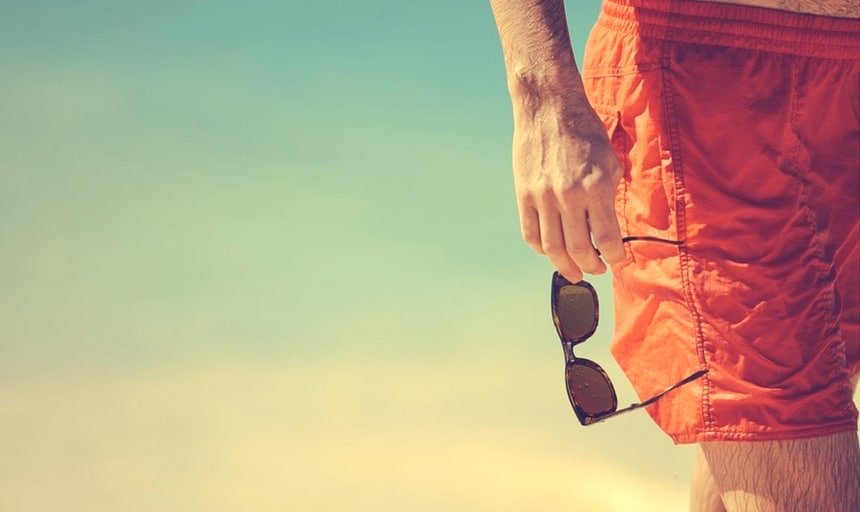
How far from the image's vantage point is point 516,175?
246cm

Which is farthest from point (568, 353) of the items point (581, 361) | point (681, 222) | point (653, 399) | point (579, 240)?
point (579, 240)

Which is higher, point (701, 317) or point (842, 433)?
point (701, 317)

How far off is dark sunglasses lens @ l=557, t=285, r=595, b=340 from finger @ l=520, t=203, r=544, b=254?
1.06ft

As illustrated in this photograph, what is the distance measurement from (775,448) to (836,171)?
0.65 meters

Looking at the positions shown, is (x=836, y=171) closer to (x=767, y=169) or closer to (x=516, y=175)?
(x=767, y=169)

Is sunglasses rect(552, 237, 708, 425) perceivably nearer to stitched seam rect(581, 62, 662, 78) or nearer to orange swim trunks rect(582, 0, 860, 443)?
orange swim trunks rect(582, 0, 860, 443)

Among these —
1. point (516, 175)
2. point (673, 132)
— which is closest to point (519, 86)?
point (516, 175)

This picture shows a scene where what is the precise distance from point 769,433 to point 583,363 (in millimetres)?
426

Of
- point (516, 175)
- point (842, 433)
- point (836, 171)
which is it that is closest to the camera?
point (516, 175)

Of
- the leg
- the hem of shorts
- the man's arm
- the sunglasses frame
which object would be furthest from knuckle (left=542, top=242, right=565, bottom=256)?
the leg

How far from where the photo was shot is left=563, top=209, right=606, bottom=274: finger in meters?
2.38

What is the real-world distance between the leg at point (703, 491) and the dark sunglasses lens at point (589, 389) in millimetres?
500

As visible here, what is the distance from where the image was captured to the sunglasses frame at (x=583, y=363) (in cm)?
274

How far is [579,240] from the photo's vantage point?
94.1 inches
